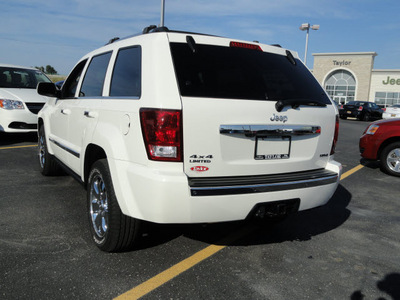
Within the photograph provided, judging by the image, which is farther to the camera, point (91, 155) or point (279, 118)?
point (91, 155)

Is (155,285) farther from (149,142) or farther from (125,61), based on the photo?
(125,61)

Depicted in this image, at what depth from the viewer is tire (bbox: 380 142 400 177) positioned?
695 centimetres

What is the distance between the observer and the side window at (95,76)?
356cm

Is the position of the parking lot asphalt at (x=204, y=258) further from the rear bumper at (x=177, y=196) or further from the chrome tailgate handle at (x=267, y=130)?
the chrome tailgate handle at (x=267, y=130)

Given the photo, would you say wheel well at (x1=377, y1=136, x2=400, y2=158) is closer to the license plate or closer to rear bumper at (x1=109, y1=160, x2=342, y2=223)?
the license plate

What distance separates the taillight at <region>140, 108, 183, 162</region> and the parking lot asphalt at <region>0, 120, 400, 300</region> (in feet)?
2.86

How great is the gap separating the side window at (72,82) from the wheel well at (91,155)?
123 cm

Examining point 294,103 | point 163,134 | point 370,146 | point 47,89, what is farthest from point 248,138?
point 370,146

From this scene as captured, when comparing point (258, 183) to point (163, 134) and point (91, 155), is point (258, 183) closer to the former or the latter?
point (163, 134)

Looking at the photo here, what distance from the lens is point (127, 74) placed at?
304 centimetres

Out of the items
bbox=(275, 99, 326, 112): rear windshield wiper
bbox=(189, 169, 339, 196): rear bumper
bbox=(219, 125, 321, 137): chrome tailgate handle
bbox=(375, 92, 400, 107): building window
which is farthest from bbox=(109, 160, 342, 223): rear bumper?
bbox=(375, 92, 400, 107): building window

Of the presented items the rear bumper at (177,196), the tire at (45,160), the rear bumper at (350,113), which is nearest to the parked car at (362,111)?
the rear bumper at (350,113)

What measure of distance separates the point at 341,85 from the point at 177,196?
53.1 m

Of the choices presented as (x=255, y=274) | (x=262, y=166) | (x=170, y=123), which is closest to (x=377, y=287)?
(x=255, y=274)
